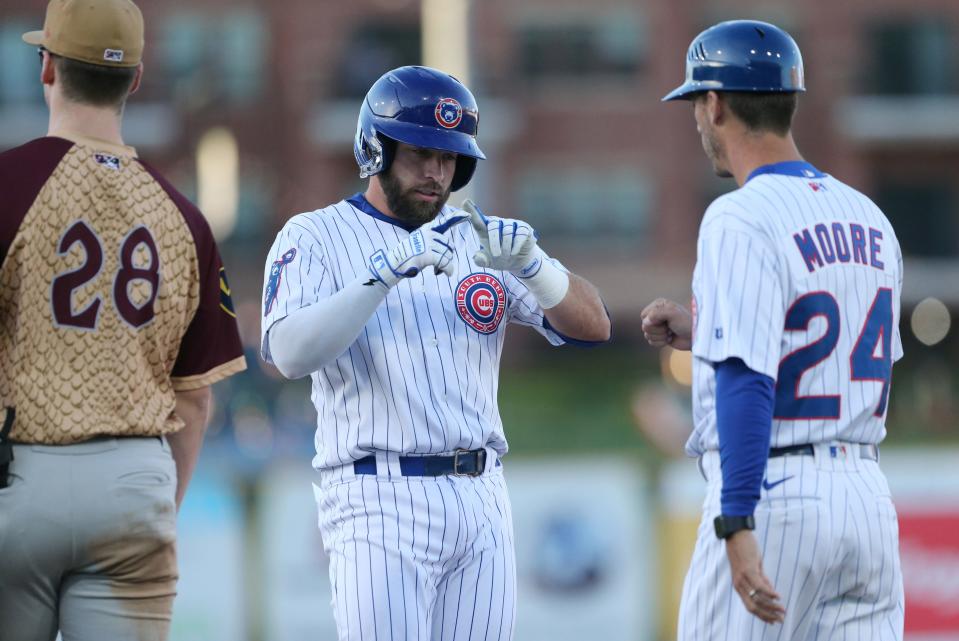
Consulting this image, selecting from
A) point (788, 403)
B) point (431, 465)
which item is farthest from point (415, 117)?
point (788, 403)

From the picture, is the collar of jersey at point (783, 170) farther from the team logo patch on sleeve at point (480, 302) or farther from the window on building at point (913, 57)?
the window on building at point (913, 57)

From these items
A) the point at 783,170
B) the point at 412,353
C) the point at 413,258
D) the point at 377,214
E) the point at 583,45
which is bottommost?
the point at 412,353

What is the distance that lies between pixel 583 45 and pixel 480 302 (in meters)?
31.5

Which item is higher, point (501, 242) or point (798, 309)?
point (501, 242)

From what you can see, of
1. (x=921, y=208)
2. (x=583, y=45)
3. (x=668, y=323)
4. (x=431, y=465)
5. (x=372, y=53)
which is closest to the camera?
(x=431, y=465)

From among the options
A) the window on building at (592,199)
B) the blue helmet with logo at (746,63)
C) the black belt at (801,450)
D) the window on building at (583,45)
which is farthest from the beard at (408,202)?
the window on building at (583,45)

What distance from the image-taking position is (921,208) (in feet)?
119

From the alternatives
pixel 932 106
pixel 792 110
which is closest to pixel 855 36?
pixel 932 106

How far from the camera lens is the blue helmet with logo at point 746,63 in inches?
172

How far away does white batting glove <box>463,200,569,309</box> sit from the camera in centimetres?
448

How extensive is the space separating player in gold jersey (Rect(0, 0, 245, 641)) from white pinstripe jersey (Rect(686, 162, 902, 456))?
1.58 m

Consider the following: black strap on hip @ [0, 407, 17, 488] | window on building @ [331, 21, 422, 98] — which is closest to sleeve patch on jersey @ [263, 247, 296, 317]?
black strap on hip @ [0, 407, 17, 488]

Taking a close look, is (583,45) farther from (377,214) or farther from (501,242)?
(501,242)

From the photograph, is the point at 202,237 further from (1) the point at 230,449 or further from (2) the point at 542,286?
(1) the point at 230,449
